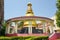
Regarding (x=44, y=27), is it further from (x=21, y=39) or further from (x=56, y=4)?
(x=21, y=39)

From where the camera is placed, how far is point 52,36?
21766mm

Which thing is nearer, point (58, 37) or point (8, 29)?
point (58, 37)

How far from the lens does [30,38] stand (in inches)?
789

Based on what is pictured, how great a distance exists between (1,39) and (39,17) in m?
7.33

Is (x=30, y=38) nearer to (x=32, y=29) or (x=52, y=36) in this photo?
(x=52, y=36)

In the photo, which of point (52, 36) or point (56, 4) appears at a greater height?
point (56, 4)

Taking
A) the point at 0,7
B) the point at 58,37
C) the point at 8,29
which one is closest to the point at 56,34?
the point at 58,37

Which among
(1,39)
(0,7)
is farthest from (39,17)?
(0,7)

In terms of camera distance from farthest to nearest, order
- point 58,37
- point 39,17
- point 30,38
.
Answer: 1. point 39,17
2. point 58,37
3. point 30,38

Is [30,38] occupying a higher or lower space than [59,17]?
lower

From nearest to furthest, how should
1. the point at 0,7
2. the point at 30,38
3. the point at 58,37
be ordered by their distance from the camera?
the point at 30,38 < the point at 58,37 < the point at 0,7

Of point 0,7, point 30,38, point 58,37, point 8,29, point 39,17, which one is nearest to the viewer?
point 30,38

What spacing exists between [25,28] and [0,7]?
66.5 ft

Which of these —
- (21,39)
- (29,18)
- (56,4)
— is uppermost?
(56,4)
